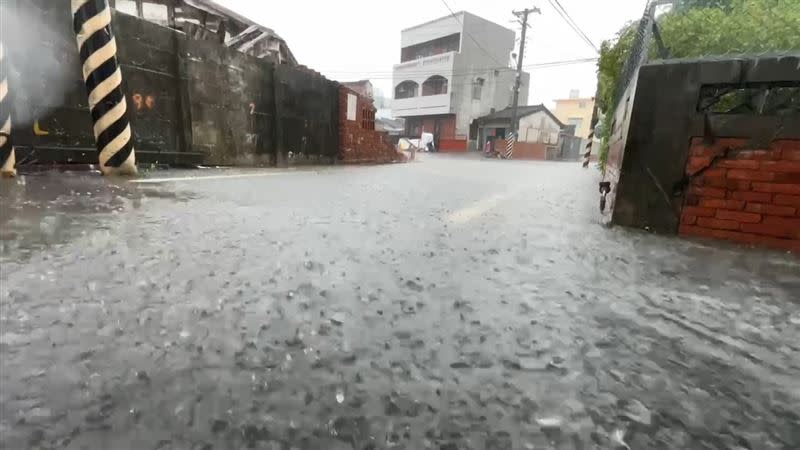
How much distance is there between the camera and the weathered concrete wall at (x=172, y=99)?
15.1 ft

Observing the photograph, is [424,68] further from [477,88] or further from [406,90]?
[477,88]

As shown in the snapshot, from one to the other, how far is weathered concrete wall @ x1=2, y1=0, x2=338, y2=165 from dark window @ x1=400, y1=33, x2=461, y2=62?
30.1 m

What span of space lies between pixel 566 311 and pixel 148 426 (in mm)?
1287

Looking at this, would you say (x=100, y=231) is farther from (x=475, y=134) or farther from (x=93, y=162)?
(x=475, y=134)

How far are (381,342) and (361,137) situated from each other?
1083 centimetres

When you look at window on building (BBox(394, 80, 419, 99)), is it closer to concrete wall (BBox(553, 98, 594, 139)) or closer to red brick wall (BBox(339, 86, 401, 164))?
concrete wall (BBox(553, 98, 594, 139))

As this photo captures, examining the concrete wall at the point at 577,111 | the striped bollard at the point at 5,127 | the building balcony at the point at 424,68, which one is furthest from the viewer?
the concrete wall at the point at 577,111

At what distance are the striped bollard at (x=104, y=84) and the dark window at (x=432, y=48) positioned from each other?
35332mm

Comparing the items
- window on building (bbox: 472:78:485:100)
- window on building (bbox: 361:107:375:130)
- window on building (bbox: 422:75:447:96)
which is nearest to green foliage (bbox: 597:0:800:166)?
window on building (bbox: 361:107:375:130)

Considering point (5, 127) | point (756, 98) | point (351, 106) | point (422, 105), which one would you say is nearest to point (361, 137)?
point (351, 106)

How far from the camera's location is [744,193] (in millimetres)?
2420

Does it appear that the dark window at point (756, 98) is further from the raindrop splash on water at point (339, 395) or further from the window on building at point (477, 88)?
the window on building at point (477, 88)

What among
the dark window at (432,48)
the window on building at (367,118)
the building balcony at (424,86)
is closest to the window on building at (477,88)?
the building balcony at (424,86)

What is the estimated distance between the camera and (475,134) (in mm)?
37094
